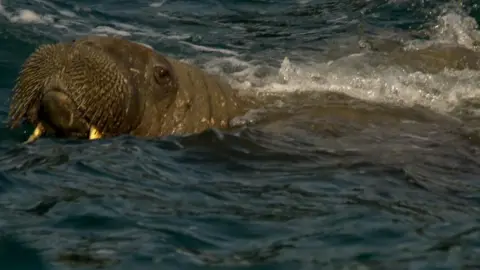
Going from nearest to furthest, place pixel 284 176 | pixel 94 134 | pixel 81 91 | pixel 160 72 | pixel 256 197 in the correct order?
pixel 256 197 → pixel 284 176 → pixel 81 91 → pixel 94 134 → pixel 160 72

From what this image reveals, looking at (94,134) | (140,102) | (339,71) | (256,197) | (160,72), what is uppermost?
(160,72)

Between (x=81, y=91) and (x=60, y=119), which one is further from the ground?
(x=81, y=91)

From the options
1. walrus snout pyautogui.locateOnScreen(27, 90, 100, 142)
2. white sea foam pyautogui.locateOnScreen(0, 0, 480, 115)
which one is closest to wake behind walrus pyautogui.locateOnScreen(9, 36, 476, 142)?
walrus snout pyautogui.locateOnScreen(27, 90, 100, 142)

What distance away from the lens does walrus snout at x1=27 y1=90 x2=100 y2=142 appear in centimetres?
845

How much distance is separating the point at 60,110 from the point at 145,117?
0.80 meters

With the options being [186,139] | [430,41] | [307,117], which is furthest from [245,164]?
[430,41]

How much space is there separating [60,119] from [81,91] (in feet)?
0.94

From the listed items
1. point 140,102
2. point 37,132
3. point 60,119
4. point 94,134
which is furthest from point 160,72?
point 37,132

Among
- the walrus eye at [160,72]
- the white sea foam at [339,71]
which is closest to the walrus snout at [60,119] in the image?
the walrus eye at [160,72]

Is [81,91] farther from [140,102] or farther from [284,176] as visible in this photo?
[284,176]

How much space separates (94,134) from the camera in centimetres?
867

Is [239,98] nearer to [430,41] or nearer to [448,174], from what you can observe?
[448,174]

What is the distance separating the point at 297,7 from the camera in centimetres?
1599

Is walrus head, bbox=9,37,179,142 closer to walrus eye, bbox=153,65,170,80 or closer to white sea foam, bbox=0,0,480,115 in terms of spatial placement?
walrus eye, bbox=153,65,170,80
